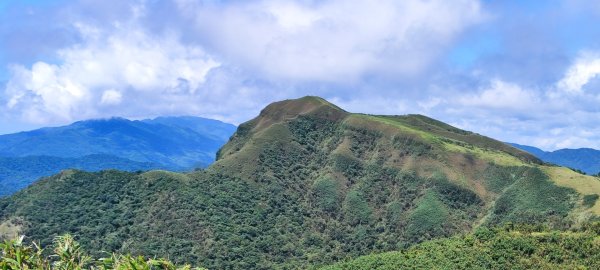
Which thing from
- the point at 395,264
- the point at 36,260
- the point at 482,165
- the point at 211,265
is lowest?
the point at 211,265

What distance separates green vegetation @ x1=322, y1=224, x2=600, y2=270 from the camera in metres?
92.2

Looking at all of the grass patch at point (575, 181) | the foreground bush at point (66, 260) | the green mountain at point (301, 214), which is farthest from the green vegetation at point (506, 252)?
the foreground bush at point (66, 260)

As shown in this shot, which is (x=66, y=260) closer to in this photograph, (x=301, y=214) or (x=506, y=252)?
(x=506, y=252)

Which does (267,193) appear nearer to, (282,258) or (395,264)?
(282,258)

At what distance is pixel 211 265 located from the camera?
156500 millimetres

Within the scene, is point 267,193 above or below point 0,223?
above

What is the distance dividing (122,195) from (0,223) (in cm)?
4062

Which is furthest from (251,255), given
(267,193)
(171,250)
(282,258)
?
(267,193)

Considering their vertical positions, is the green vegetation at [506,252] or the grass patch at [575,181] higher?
the grass patch at [575,181]

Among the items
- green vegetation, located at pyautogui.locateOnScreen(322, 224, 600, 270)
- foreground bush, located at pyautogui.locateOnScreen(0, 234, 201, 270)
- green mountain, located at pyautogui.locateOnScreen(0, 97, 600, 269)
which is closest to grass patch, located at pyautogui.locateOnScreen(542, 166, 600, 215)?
green mountain, located at pyautogui.locateOnScreen(0, 97, 600, 269)

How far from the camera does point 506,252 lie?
318 feet

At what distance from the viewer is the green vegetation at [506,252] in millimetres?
92188

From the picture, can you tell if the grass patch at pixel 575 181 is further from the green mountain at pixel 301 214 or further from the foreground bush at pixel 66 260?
the foreground bush at pixel 66 260

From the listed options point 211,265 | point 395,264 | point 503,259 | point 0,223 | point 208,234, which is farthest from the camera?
point 0,223
